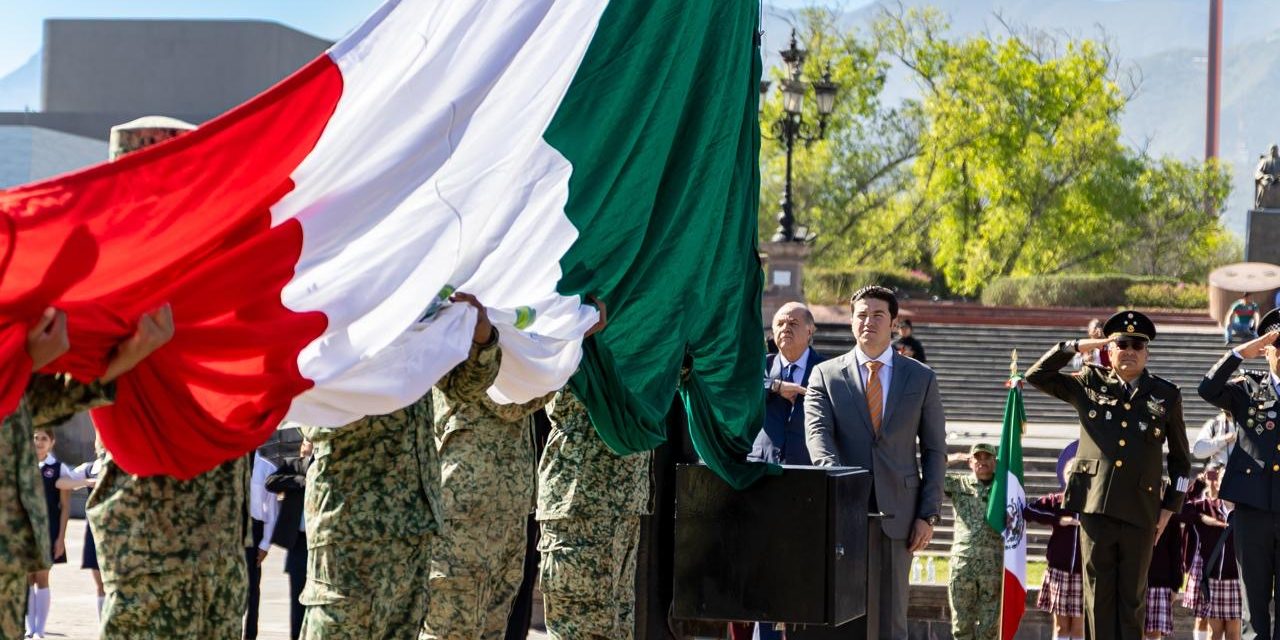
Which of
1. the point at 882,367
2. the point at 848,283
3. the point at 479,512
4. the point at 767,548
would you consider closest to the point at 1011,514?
the point at 882,367

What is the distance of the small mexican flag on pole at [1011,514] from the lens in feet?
35.1

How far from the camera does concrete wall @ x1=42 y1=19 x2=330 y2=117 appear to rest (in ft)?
150

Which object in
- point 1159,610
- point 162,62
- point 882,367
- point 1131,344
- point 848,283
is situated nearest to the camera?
point 882,367

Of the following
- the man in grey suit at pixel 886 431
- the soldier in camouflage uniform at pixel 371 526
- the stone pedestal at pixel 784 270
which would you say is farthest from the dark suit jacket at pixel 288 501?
the stone pedestal at pixel 784 270

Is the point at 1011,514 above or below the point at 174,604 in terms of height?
above

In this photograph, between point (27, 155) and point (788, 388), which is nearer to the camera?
point (788, 388)

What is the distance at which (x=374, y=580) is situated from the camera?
18.5 ft

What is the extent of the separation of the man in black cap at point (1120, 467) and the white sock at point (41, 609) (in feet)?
20.6

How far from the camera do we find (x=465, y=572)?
6711 millimetres

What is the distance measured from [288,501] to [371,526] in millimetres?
5681

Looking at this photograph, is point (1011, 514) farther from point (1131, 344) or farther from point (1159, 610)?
point (1131, 344)

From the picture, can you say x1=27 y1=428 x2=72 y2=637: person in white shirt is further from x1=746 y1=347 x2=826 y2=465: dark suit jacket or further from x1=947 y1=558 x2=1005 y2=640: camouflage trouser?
x1=947 y1=558 x2=1005 y2=640: camouflage trouser

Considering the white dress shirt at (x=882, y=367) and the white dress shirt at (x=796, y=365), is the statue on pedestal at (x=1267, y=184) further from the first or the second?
the white dress shirt at (x=882, y=367)

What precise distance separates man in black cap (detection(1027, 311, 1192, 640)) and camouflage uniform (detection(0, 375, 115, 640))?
6.41m
